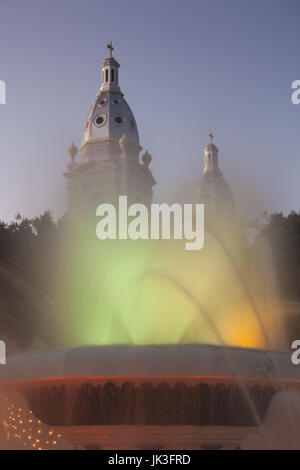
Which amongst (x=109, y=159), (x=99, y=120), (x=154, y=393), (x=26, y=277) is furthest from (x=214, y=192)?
(x=154, y=393)

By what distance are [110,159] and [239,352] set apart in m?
61.7

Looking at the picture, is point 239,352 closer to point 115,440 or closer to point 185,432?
point 185,432

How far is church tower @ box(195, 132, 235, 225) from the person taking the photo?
52.7m

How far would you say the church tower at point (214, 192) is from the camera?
52.7 m

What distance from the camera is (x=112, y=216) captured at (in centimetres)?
5822

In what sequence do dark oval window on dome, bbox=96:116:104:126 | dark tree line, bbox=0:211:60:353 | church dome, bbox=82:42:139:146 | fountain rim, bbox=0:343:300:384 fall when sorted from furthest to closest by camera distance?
dark oval window on dome, bbox=96:116:104:126 < church dome, bbox=82:42:139:146 < dark tree line, bbox=0:211:60:353 < fountain rim, bbox=0:343:300:384

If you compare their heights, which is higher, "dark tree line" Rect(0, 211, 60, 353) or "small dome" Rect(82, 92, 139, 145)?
"small dome" Rect(82, 92, 139, 145)

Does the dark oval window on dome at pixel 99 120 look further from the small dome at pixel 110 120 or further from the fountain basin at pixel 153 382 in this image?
the fountain basin at pixel 153 382

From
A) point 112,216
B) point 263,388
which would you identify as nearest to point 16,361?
point 263,388

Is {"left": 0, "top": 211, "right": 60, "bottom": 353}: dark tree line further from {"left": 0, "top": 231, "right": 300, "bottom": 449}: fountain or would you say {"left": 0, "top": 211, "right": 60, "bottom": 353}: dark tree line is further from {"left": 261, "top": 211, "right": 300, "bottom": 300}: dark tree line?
{"left": 0, "top": 231, "right": 300, "bottom": 449}: fountain

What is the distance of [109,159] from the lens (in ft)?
237

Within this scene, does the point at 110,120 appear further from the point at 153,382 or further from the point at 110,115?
the point at 153,382

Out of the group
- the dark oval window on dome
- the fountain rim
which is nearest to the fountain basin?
the fountain rim

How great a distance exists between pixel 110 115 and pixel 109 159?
15.4 ft
